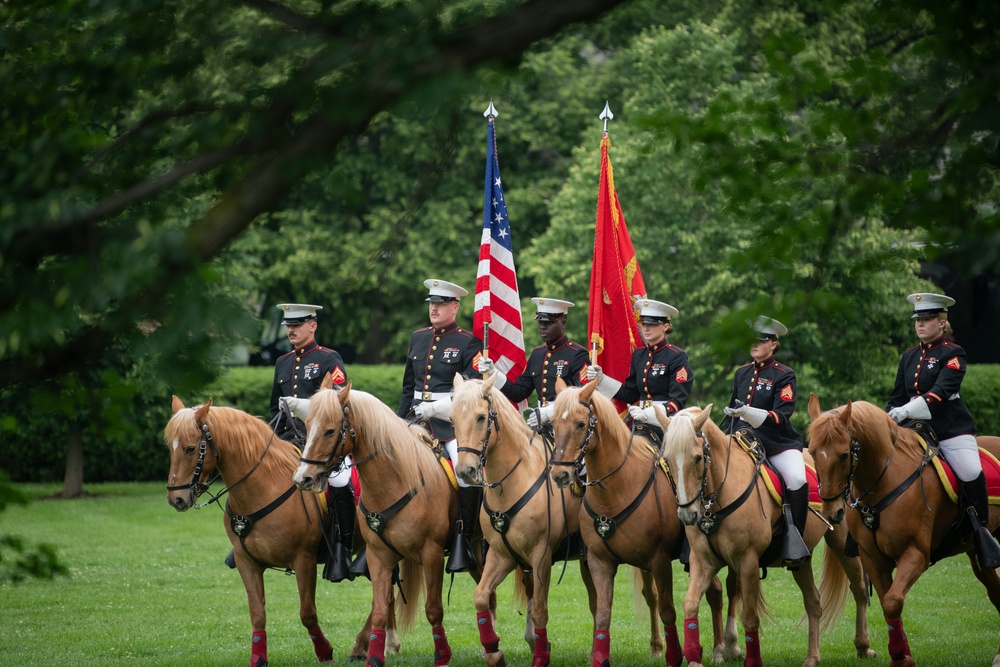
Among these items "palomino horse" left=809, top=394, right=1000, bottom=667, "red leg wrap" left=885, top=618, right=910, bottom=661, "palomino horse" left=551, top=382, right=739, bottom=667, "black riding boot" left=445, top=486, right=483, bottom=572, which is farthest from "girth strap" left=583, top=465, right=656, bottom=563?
"red leg wrap" left=885, top=618, right=910, bottom=661

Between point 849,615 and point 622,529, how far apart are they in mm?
5170

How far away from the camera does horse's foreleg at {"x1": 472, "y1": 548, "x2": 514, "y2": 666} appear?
368 inches

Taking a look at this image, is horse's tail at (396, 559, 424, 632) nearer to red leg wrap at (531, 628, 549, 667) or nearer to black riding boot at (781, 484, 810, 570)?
red leg wrap at (531, 628, 549, 667)

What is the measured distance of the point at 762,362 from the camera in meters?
10.6

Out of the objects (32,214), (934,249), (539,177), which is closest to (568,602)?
(934,249)

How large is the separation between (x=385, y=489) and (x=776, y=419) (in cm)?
343

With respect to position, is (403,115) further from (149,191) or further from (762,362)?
(762,362)

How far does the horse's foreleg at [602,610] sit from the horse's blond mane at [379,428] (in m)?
1.63

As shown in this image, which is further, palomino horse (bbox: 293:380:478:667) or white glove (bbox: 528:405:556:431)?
white glove (bbox: 528:405:556:431)

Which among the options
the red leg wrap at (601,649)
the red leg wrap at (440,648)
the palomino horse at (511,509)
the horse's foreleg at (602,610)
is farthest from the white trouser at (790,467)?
the red leg wrap at (440,648)

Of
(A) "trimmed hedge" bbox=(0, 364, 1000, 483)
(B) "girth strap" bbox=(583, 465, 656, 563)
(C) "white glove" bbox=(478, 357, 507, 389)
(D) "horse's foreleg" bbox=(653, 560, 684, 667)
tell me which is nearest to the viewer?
(B) "girth strap" bbox=(583, 465, 656, 563)

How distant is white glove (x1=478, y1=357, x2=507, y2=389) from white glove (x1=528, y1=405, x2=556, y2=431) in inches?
18.9

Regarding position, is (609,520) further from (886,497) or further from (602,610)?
(886,497)

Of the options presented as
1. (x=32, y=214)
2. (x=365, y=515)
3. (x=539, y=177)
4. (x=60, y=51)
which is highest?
(x=539, y=177)
